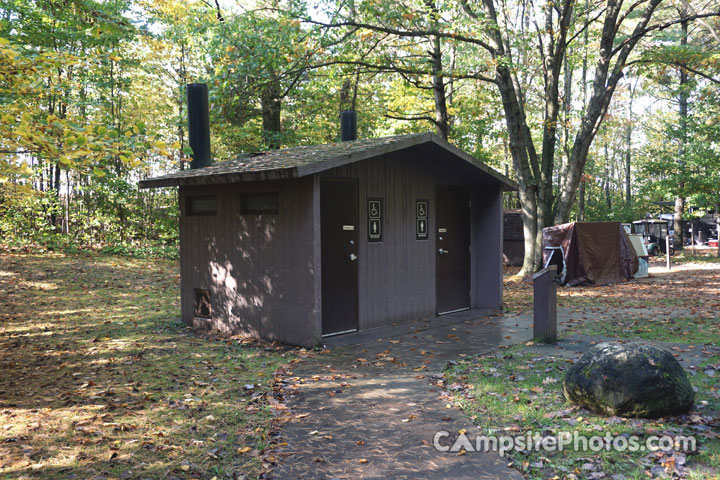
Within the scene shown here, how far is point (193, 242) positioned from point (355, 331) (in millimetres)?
3137

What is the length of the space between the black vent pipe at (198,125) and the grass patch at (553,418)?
582 centimetres

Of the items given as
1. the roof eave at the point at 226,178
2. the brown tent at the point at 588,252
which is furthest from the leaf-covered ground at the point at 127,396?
the brown tent at the point at 588,252

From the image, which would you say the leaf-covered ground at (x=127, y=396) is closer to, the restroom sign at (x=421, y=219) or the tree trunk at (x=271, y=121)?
the restroom sign at (x=421, y=219)

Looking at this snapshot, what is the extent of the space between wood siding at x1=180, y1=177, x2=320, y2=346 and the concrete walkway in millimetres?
829

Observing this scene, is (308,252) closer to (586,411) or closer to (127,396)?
(127,396)

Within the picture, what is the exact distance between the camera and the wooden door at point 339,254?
7828 mm

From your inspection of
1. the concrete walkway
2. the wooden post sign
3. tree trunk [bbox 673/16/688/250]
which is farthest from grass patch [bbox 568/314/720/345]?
tree trunk [bbox 673/16/688/250]

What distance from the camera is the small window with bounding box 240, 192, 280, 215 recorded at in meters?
7.74

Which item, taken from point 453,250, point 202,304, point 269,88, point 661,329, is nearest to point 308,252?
point 202,304

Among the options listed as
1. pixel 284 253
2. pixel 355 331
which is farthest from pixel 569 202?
pixel 284 253

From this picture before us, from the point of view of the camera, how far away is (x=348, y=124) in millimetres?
11727

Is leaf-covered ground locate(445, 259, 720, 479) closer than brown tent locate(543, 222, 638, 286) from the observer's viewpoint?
→ Yes

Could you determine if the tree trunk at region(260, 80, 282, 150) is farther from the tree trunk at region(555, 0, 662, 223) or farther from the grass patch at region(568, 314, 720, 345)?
the grass patch at region(568, 314, 720, 345)

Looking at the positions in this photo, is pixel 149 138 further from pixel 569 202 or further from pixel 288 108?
pixel 288 108
